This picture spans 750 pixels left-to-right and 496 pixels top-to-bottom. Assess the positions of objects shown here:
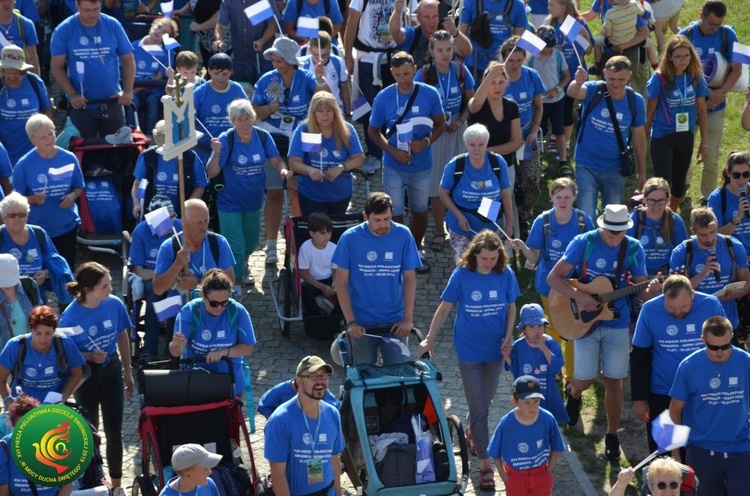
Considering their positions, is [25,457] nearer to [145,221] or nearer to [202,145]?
[145,221]

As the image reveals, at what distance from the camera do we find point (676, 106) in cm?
1508

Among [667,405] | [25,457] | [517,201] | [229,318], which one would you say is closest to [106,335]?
[229,318]

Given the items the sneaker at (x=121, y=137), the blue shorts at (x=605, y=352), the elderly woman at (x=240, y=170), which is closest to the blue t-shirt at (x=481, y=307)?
the blue shorts at (x=605, y=352)

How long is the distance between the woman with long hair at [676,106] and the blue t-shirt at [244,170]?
12.7 feet

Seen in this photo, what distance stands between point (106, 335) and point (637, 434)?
451 centimetres

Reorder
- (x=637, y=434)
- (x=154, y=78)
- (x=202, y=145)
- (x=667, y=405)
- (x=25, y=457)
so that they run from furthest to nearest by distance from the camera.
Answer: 1. (x=154, y=78)
2. (x=202, y=145)
3. (x=637, y=434)
4. (x=667, y=405)
5. (x=25, y=457)

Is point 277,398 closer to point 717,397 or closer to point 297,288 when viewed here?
point 297,288

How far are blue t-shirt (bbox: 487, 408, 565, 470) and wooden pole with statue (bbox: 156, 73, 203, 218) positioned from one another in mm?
3025

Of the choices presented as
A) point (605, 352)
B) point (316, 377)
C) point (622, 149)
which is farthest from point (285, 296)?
point (316, 377)

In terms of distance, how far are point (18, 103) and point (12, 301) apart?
4011mm

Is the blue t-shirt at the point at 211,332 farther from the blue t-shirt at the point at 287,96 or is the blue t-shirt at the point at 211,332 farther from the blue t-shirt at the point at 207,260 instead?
the blue t-shirt at the point at 287,96

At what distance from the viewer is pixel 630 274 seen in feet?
39.8

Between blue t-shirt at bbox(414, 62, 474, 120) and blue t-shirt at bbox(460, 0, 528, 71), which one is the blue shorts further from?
blue t-shirt at bbox(460, 0, 528, 71)

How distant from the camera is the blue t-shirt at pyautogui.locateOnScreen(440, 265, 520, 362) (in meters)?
11.8
